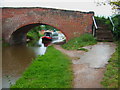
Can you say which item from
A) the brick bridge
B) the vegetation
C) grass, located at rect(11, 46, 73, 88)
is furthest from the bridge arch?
grass, located at rect(11, 46, 73, 88)

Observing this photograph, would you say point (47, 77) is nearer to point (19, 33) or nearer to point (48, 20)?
point (48, 20)

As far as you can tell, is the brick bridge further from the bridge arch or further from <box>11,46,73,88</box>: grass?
<box>11,46,73,88</box>: grass

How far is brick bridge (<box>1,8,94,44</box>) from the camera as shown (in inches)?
560

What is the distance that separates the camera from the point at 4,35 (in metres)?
16.4

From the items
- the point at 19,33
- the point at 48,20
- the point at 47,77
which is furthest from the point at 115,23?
the point at 19,33

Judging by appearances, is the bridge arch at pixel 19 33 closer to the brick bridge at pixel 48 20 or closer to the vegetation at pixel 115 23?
the brick bridge at pixel 48 20

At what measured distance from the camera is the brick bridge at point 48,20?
1422 centimetres

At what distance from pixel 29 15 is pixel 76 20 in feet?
13.9

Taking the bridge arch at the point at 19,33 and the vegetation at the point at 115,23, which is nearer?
the vegetation at the point at 115,23

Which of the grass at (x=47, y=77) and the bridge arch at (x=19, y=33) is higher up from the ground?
the bridge arch at (x=19, y=33)

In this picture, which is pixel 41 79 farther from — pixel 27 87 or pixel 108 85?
pixel 108 85

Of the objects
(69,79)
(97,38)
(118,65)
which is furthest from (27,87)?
(97,38)

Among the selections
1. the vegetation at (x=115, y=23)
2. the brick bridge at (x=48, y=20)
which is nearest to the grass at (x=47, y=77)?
the vegetation at (x=115, y=23)

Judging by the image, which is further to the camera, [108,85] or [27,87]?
[27,87]
